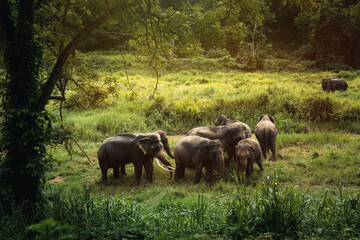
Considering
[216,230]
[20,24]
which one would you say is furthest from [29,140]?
[216,230]

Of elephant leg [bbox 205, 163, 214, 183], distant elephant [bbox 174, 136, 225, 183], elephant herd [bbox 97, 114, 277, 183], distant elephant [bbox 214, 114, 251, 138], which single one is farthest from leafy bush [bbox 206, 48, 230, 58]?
elephant leg [bbox 205, 163, 214, 183]

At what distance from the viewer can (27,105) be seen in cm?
505

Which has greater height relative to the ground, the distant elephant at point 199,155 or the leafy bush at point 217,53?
the leafy bush at point 217,53

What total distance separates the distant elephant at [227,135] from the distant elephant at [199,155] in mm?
1106

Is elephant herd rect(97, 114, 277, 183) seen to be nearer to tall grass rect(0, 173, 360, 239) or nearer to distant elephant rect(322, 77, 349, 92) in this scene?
tall grass rect(0, 173, 360, 239)

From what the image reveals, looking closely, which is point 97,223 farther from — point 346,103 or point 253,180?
point 346,103

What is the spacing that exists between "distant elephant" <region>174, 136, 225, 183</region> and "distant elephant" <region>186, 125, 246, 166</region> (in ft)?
3.63

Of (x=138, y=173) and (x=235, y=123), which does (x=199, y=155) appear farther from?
(x=235, y=123)

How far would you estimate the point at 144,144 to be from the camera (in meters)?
8.44

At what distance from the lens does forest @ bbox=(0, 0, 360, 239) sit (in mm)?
4270

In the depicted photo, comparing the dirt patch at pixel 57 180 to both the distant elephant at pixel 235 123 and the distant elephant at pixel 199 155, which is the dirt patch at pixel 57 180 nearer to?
the distant elephant at pixel 199 155

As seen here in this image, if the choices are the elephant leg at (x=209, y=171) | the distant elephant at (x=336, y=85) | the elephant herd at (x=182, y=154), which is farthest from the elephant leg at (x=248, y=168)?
the distant elephant at (x=336, y=85)

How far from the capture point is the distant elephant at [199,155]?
318 inches

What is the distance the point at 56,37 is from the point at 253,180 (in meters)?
5.92
